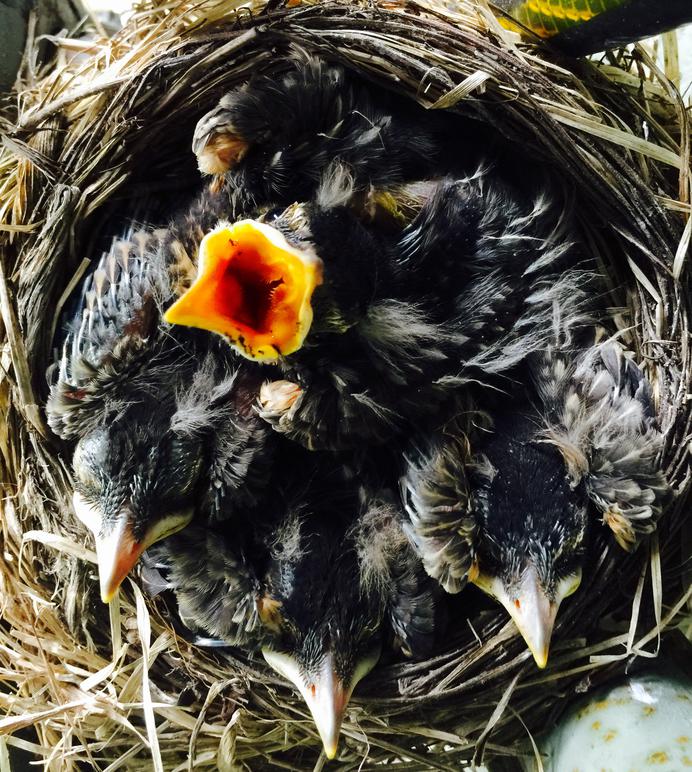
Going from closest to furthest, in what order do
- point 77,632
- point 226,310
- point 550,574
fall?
1. point 226,310
2. point 550,574
3. point 77,632

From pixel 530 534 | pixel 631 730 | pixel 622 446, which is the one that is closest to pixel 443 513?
pixel 530 534

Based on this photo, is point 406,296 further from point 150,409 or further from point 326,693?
point 326,693

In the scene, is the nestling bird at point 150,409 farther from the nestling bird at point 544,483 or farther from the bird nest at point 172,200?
the nestling bird at point 544,483

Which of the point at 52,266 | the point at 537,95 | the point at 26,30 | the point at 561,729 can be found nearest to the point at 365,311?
the point at 537,95

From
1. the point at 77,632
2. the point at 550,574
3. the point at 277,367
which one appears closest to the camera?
the point at 550,574

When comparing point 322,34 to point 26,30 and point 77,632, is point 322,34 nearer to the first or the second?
point 26,30

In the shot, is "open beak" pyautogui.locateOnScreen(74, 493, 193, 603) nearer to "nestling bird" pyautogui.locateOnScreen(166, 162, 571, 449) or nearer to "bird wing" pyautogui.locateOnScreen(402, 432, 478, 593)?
"nestling bird" pyautogui.locateOnScreen(166, 162, 571, 449)

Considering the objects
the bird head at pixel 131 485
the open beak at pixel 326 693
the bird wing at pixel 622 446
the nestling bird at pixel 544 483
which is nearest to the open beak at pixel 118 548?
the bird head at pixel 131 485
